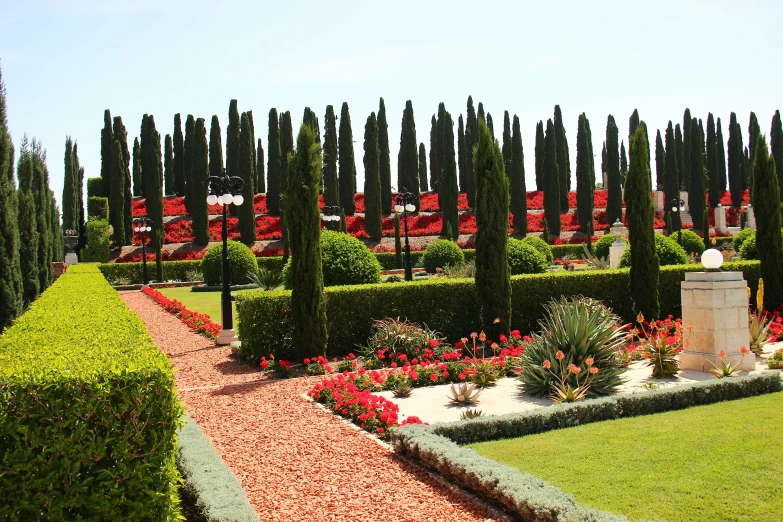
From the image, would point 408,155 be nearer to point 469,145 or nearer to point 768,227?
point 469,145

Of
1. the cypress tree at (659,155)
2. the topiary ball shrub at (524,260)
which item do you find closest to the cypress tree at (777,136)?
the cypress tree at (659,155)

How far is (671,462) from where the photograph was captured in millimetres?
4605

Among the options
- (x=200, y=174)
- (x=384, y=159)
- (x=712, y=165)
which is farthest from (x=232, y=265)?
(x=712, y=165)

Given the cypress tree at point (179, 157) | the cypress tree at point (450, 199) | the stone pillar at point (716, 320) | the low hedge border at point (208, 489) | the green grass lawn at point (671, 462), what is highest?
the cypress tree at point (179, 157)

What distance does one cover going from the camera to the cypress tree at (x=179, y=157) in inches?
1706

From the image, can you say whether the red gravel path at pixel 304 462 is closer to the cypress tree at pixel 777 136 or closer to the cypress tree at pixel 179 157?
the cypress tree at pixel 179 157

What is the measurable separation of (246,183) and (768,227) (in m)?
29.9

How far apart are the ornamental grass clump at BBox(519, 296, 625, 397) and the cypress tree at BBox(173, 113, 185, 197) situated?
39725mm

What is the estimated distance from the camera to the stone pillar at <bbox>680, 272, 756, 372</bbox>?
8.16 meters

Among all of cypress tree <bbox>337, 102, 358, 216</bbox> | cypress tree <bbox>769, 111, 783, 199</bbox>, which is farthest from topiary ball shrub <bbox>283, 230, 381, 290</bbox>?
cypress tree <bbox>769, 111, 783, 199</bbox>

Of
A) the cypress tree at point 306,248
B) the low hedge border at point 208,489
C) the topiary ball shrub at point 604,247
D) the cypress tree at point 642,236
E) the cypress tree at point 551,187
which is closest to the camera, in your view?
the low hedge border at point 208,489

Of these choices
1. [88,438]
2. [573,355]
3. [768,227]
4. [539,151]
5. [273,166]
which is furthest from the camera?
[539,151]

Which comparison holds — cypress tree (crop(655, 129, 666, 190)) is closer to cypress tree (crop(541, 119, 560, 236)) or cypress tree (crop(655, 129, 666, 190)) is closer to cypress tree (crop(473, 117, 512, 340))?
cypress tree (crop(541, 119, 560, 236))

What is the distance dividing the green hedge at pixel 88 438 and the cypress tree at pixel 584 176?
39.7 meters
